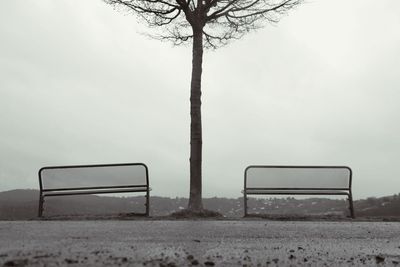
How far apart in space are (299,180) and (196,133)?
2.93 m

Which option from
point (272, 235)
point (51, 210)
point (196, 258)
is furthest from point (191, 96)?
point (196, 258)

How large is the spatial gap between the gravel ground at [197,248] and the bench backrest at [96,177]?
220 inches

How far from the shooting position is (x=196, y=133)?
15586mm

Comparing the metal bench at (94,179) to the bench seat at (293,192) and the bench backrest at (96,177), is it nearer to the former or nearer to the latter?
the bench backrest at (96,177)

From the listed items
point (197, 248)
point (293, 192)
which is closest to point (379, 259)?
point (197, 248)

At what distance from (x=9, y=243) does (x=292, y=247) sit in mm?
3129

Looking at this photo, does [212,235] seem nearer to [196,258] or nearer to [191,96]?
[196,258]

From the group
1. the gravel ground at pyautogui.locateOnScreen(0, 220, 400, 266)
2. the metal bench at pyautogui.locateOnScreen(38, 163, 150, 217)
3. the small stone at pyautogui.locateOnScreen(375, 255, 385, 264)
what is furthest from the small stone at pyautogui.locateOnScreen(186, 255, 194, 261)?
the metal bench at pyautogui.locateOnScreen(38, 163, 150, 217)

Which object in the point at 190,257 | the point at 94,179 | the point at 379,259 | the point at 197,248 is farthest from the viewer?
the point at 94,179

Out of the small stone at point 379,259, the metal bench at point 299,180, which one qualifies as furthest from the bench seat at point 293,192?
the small stone at point 379,259

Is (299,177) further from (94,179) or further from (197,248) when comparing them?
(197,248)

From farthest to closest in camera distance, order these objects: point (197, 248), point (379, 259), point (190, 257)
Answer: point (197, 248) < point (379, 259) < point (190, 257)

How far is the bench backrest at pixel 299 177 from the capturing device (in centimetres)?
1467

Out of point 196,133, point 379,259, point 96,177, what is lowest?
point 379,259
